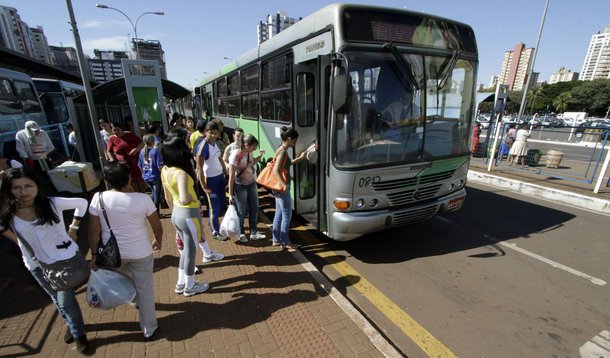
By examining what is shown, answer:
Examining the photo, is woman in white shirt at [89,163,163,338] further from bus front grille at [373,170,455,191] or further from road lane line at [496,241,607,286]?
road lane line at [496,241,607,286]

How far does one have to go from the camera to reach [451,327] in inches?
115

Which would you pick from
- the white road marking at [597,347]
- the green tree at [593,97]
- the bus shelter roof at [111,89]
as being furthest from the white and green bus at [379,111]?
the green tree at [593,97]

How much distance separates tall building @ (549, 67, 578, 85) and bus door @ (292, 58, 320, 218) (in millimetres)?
165251

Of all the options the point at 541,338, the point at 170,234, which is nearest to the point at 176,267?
the point at 170,234

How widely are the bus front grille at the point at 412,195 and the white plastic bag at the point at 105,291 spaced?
3.15 m

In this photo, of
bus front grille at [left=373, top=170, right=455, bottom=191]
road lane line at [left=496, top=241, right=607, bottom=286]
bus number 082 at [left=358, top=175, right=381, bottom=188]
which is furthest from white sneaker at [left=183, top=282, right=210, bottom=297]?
road lane line at [left=496, top=241, right=607, bottom=286]

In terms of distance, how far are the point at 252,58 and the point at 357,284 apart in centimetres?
487

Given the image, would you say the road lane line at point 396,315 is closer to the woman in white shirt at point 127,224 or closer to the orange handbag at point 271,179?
the orange handbag at point 271,179

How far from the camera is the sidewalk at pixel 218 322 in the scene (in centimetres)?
253

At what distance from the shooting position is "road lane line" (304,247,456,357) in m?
2.66

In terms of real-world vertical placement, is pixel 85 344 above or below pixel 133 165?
below

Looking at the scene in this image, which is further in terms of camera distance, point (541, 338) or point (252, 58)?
point (252, 58)

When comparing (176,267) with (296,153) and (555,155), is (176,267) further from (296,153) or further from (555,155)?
(555,155)

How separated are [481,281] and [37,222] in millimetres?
4709
